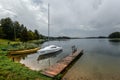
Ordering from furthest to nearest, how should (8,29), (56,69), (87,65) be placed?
(8,29)
(87,65)
(56,69)

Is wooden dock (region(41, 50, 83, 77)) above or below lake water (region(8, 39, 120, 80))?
above

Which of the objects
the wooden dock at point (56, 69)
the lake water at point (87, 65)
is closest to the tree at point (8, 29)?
the lake water at point (87, 65)

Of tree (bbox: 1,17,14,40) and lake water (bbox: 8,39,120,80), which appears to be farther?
tree (bbox: 1,17,14,40)

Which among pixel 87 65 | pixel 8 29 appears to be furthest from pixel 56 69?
pixel 8 29

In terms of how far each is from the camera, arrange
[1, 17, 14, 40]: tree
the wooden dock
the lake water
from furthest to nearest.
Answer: [1, 17, 14, 40]: tree, the lake water, the wooden dock

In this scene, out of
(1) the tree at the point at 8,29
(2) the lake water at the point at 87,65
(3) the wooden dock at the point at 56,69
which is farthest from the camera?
(1) the tree at the point at 8,29

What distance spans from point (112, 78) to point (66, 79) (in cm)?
449

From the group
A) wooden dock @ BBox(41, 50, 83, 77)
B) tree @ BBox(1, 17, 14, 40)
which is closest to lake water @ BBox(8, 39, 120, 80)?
wooden dock @ BBox(41, 50, 83, 77)

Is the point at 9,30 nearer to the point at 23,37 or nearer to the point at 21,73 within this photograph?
the point at 23,37

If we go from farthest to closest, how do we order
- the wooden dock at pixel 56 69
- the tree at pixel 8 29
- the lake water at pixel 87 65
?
the tree at pixel 8 29 → the lake water at pixel 87 65 → the wooden dock at pixel 56 69

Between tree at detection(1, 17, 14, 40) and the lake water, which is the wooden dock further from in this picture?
tree at detection(1, 17, 14, 40)

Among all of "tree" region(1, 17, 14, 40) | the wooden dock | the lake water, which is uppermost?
"tree" region(1, 17, 14, 40)

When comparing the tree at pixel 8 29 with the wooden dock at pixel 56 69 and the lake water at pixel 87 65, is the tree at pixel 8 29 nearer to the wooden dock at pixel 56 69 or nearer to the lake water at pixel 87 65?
the lake water at pixel 87 65

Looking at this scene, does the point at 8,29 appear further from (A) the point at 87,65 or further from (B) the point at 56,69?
(B) the point at 56,69
